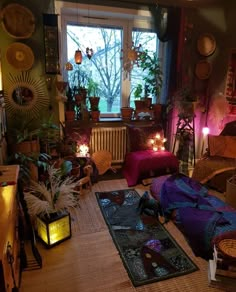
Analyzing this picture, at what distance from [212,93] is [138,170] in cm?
190

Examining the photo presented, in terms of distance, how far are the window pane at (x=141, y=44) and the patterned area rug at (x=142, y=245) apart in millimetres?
1948

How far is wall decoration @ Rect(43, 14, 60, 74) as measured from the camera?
281 centimetres

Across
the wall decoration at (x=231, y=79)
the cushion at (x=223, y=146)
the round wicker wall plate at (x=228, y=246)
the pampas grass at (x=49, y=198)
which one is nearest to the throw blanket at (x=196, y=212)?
the round wicker wall plate at (x=228, y=246)

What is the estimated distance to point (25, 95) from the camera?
2.93 meters

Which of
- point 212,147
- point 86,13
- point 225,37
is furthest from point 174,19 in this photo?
point 212,147

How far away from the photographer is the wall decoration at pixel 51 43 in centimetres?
281

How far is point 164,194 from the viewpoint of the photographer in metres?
2.46

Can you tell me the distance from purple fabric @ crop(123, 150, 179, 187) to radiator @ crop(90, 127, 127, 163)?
10.2 inches

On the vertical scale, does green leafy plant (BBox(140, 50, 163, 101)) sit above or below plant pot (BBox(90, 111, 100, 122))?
above

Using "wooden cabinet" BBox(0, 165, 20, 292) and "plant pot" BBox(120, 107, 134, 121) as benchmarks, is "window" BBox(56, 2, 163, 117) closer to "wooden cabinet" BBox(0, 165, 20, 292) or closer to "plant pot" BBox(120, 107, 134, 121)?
"plant pot" BBox(120, 107, 134, 121)

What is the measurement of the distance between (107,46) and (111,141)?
1436 millimetres

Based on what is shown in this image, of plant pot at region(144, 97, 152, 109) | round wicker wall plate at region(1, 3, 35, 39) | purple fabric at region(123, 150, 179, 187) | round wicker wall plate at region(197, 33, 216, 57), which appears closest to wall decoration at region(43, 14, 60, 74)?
round wicker wall plate at region(1, 3, 35, 39)

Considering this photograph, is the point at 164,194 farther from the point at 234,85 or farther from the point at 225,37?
the point at 225,37

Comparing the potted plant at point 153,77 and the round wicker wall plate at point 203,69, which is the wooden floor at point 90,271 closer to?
the potted plant at point 153,77
